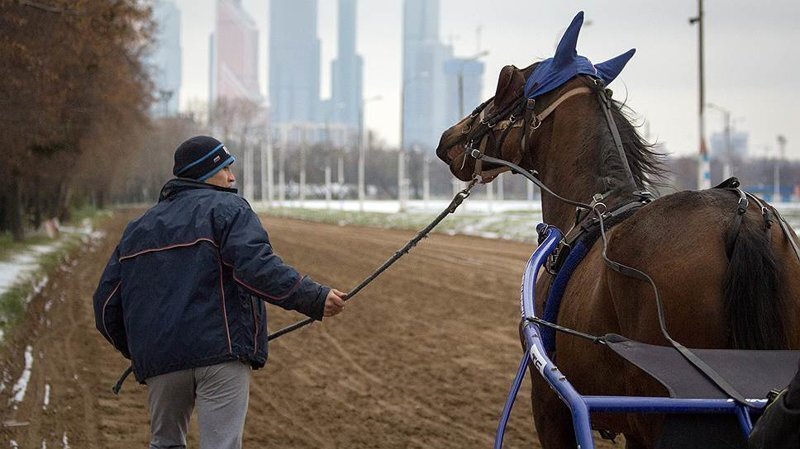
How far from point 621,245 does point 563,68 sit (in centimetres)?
137

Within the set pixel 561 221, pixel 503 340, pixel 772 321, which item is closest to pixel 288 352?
pixel 503 340

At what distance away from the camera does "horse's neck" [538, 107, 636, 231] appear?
4.91m

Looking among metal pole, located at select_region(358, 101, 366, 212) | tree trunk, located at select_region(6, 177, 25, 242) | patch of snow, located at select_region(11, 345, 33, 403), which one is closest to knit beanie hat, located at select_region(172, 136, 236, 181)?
patch of snow, located at select_region(11, 345, 33, 403)

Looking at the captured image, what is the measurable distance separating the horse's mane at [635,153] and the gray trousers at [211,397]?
2.06 meters

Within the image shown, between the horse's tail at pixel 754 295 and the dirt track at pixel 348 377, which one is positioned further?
the dirt track at pixel 348 377

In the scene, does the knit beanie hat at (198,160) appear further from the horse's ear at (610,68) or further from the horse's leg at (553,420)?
the horse's ear at (610,68)

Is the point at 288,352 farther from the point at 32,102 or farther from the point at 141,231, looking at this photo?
the point at 32,102

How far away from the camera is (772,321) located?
3557 mm

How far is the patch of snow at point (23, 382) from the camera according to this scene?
31.3 ft

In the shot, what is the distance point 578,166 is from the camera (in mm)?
5074

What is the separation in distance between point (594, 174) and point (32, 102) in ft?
52.5

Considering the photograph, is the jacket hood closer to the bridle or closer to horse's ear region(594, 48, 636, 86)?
the bridle

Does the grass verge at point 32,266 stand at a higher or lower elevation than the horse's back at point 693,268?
lower

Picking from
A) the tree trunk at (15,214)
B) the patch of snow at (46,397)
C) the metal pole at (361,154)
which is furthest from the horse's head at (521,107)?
the metal pole at (361,154)
